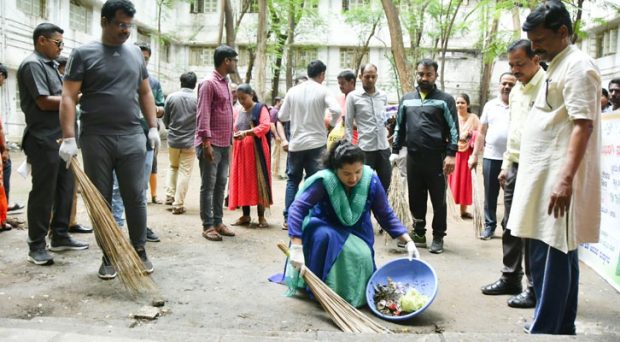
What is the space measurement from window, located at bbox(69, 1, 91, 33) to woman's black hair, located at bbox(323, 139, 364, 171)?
1972cm

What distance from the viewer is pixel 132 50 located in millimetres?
3945

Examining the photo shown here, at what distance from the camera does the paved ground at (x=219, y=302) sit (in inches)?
96.3

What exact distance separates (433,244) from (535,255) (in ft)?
7.78

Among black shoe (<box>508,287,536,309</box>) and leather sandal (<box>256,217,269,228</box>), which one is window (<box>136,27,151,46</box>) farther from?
black shoe (<box>508,287,536,309</box>)

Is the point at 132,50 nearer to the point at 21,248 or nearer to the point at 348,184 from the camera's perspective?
the point at 348,184

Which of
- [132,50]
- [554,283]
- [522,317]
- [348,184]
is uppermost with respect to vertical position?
[132,50]

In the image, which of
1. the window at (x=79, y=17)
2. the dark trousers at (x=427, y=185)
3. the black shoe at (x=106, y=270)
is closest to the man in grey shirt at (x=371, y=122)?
the dark trousers at (x=427, y=185)

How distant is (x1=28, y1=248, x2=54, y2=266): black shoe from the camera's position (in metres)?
4.19

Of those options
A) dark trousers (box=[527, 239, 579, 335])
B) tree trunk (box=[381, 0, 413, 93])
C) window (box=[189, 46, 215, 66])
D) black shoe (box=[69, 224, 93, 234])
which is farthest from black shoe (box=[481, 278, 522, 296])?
window (box=[189, 46, 215, 66])

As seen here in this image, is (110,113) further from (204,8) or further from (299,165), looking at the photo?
(204,8)

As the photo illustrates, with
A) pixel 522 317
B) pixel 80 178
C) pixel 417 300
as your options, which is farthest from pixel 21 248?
pixel 522 317

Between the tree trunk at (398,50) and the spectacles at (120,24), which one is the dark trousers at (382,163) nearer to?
the tree trunk at (398,50)

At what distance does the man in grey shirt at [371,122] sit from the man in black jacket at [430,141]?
1.60 ft

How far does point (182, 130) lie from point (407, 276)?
13.7 feet
